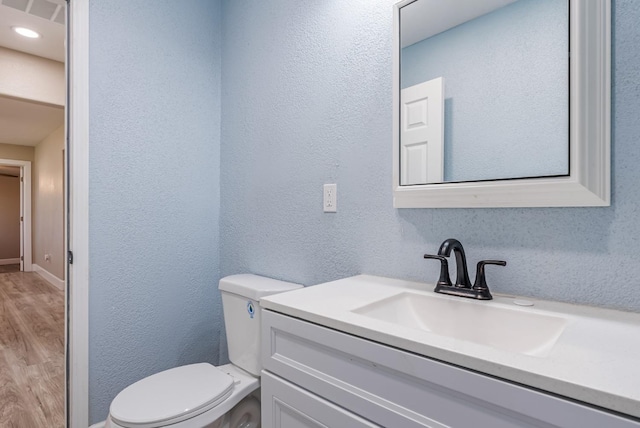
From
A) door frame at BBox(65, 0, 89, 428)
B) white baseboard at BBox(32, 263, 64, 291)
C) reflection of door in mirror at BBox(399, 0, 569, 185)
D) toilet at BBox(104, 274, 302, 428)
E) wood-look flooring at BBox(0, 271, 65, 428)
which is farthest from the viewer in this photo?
white baseboard at BBox(32, 263, 64, 291)

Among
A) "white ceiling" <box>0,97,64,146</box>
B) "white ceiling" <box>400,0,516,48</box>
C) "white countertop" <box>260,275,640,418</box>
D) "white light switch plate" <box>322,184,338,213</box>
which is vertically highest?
"white ceiling" <box>0,97,64,146</box>

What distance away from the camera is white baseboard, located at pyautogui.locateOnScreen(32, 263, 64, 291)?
4.86 meters

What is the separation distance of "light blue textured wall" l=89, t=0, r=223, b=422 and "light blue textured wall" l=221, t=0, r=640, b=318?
0.13 metres

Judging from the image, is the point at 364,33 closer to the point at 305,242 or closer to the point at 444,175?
the point at 444,175

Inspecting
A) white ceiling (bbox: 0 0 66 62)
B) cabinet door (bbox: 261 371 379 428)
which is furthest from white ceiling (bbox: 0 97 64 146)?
cabinet door (bbox: 261 371 379 428)

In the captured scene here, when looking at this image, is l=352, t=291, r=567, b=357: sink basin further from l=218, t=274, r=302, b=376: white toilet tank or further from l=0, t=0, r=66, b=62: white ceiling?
l=0, t=0, r=66, b=62: white ceiling

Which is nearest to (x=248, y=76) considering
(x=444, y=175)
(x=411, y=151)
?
(x=411, y=151)

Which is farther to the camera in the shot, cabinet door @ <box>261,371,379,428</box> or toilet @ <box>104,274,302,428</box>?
toilet @ <box>104,274,302,428</box>

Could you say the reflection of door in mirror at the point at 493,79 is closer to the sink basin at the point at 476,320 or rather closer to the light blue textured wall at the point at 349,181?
the light blue textured wall at the point at 349,181

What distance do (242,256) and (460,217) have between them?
3.84ft

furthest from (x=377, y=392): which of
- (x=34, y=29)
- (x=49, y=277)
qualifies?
(x=49, y=277)

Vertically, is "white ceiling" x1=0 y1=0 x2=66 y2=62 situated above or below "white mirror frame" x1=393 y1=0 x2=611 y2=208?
above

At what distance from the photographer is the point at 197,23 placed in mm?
1903

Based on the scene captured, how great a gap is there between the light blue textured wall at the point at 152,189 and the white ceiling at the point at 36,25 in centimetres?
56
